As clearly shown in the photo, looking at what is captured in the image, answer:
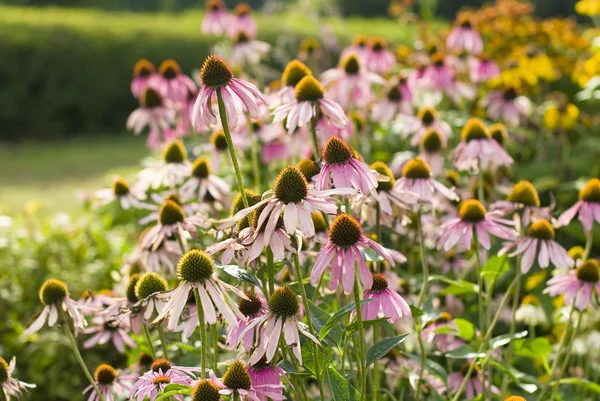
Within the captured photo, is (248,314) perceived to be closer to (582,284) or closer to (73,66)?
(582,284)

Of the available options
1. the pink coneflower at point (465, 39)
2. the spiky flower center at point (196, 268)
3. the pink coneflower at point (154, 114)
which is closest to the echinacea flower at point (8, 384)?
the spiky flower center at point (196, 268)

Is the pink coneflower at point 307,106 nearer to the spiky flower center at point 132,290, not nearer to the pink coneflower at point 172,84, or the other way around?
the spiky flower center at point 132,290

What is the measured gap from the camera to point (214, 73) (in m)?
1.55

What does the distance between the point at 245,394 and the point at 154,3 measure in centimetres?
2083

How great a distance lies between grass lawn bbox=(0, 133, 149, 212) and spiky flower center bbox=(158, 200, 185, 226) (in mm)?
4614

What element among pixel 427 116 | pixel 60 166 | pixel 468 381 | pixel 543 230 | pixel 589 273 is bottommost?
pixel 60 166

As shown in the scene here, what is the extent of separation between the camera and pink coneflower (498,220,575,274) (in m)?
2.01

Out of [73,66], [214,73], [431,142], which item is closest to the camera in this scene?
[214,73]

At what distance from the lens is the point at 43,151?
9375mm

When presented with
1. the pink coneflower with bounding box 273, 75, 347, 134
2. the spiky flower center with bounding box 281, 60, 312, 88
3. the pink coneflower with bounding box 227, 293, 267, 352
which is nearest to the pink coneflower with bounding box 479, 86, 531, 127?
the spiky flower center with bounding box 281, 60, 312, 88

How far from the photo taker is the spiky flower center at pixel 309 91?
75.2 inches

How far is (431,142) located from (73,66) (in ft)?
26.6

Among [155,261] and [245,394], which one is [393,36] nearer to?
[155,261]

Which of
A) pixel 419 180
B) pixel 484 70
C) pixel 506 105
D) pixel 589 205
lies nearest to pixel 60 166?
pixel 484 70
